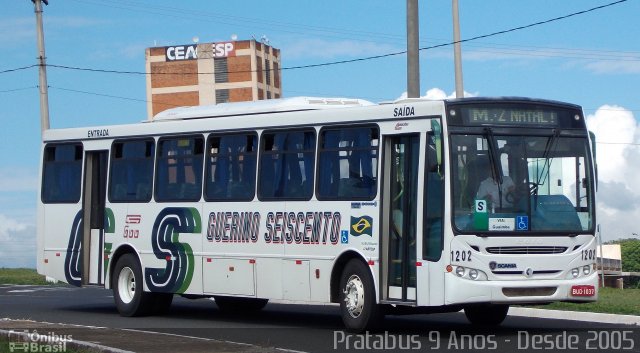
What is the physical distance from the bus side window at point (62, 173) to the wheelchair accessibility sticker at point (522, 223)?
9558mm

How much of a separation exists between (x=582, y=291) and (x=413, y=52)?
8.46 metres

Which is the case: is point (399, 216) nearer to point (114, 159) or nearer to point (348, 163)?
point (348, 163)

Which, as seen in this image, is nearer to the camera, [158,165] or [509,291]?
[509,291]

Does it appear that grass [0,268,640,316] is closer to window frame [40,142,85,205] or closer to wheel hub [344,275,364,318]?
wheel hub [344,275,364,318]

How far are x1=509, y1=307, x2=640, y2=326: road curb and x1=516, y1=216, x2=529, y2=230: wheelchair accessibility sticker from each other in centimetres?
345

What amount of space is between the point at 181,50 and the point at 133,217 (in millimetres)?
114410

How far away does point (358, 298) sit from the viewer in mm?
17297

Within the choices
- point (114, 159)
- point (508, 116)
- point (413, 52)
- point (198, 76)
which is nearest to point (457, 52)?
point (413, 52)

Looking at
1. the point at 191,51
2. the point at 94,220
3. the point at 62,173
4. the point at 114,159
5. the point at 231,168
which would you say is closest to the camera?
the point at 231,168

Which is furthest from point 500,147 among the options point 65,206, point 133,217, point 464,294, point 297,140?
point 65,206

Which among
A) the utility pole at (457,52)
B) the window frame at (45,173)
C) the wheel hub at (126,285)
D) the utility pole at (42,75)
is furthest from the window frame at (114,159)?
the utility pole at (42,75)

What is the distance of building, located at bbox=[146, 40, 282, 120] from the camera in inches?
5295

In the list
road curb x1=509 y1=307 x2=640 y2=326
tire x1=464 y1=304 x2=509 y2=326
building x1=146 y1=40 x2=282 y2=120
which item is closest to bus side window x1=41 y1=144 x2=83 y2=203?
tire x1=464 y1=304 x2=509 y2=326

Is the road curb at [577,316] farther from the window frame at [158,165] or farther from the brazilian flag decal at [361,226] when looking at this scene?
the window frame at [158,165]
